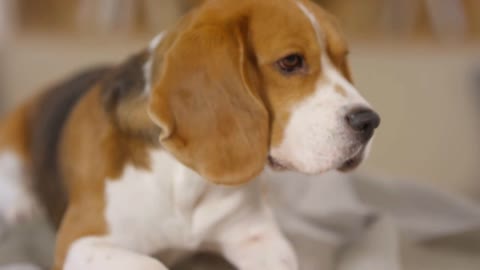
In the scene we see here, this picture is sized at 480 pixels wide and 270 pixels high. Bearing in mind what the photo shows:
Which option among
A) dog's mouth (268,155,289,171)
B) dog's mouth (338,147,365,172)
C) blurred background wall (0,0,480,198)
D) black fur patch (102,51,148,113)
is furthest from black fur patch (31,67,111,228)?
blurred background wall (0,0,480,198)

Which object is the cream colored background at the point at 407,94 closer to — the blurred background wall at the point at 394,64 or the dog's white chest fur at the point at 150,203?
the blurred background wall at the point at 394,64

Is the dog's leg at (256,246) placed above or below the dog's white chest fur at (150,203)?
below

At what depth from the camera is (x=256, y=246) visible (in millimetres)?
1346

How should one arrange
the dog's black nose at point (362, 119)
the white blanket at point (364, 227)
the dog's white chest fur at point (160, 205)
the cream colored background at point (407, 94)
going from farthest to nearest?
the cream colored background at point (407, 94) → the white blanket at point (364, 227) → the dog's white chest fur at point (160, 205) → the dog's black nose at point (362, 119)

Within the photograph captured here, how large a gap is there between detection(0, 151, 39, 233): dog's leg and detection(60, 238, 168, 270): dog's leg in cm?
47

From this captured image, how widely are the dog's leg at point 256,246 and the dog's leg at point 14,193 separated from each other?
580 millimetres

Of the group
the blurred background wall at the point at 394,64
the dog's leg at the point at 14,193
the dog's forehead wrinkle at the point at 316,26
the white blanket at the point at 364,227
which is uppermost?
the dog's forehead wrinkle at the point at 316,26

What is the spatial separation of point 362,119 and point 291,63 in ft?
0.51

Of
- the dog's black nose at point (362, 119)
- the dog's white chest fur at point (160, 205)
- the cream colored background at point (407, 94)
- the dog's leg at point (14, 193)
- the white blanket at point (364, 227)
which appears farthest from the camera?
the cream colored background at point (407, 94)

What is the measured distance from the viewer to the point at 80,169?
1366 millimetres

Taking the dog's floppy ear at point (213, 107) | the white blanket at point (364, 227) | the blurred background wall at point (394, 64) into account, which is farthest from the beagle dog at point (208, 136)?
the blurred background wall at point (394, 64)

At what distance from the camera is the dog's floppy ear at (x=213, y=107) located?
1131mm

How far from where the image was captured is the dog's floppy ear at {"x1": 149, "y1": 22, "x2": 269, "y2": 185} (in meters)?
1.13

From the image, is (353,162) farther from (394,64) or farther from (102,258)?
(394,64)
